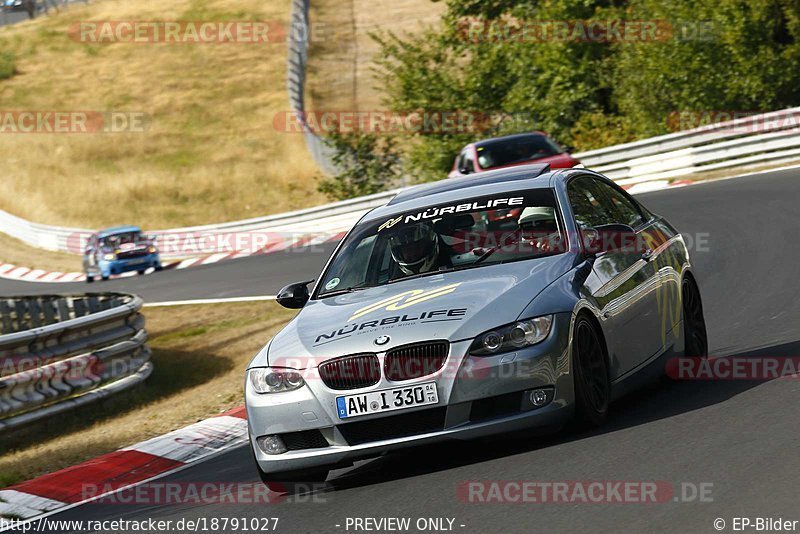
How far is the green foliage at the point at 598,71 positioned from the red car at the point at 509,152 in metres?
8.82

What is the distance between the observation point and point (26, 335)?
11.4 m

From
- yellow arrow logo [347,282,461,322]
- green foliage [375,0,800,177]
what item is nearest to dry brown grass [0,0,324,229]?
green foliage [375,0,800,177]

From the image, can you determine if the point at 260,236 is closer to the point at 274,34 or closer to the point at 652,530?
the point at 652,530

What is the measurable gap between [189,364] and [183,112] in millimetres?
43138

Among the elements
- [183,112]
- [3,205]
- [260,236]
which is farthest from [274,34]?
[260,236]

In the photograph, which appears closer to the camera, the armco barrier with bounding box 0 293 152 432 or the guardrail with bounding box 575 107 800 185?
the armco barrier with bounding box 0 293 152 432

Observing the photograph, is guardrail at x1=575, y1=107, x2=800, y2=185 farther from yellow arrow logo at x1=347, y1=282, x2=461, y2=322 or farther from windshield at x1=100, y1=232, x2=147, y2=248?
yellow arrow logo at x1=347, y1=282, x2=461, y2=322

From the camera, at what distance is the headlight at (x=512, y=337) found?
21.0 ft

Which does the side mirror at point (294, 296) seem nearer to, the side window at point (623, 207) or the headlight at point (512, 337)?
the headlight at point (512, 337)

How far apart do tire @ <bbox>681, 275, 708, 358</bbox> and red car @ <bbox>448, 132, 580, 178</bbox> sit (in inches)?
469
